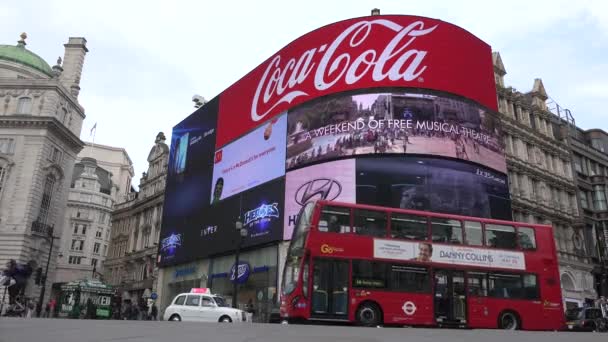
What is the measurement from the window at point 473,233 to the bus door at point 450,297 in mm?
1417

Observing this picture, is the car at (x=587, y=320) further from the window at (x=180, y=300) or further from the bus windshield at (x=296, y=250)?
the window at (x=180, y=300)

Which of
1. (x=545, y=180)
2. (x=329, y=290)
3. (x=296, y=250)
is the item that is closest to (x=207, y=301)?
(x=296, y=250)

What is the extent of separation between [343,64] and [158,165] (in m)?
32.0

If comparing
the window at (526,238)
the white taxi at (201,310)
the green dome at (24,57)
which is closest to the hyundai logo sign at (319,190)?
the white taxi at (201,310)

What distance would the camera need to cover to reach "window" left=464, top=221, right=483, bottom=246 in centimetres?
1959

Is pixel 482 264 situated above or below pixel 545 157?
below

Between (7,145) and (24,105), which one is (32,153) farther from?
(24,105)

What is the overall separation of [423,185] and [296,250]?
48.6 feet

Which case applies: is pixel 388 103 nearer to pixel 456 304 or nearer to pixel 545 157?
pixel 456 304

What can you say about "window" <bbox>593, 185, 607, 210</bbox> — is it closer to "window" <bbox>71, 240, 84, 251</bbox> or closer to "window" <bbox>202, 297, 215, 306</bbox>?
"window" <bbox>202, 297, 215, 306</bbox>

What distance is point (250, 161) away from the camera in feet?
128

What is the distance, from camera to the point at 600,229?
150 ft

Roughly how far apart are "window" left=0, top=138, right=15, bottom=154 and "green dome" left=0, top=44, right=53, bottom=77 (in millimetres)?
10182

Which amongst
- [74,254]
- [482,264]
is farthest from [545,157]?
[74,254]
